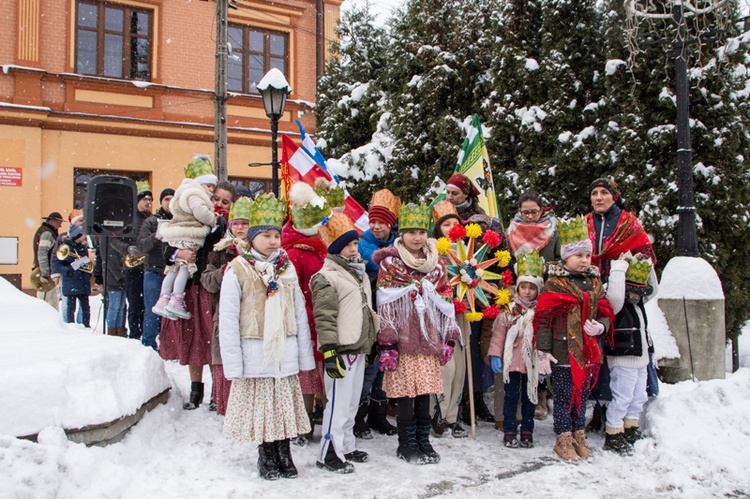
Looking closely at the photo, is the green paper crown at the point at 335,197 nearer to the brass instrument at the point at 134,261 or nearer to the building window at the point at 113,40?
the brass instrument at the point at 134,261

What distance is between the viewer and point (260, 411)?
13.8 feet

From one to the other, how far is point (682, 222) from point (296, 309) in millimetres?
4359

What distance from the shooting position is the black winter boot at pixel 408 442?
4691 millimetres

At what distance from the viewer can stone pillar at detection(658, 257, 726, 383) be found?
20.3ft

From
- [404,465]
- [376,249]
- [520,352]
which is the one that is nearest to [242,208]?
[376,249]

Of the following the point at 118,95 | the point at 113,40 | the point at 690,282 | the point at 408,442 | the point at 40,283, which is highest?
the point at 113,40

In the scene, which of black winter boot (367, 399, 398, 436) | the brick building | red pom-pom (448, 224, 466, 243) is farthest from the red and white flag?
the brick building

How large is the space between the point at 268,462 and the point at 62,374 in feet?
4.61

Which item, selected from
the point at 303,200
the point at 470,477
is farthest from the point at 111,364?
the point at 470,477

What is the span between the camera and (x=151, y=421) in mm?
4680

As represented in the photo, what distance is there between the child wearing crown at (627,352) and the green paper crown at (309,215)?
2.29m

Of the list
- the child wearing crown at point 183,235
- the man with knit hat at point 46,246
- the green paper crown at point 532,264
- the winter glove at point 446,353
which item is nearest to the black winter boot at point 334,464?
the winter glove at point 446,353

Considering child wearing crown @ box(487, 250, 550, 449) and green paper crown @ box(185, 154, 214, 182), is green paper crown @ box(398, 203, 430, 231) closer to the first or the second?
child wearing crown @ box(487, 250, 550, 449)

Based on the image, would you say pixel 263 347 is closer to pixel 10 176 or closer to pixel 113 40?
pixel 10 176
